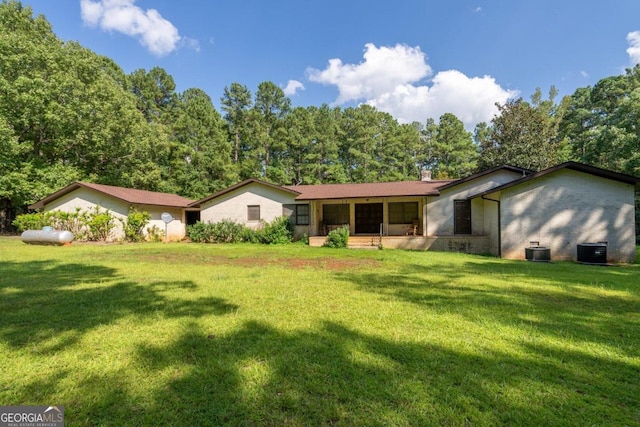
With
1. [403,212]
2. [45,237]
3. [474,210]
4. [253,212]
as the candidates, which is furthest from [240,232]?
[474,210]

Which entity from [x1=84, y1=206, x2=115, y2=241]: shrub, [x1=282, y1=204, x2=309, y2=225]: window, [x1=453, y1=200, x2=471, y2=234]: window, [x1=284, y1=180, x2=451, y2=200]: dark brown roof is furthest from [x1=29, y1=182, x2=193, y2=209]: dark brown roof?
[x1=453, y1=200, x2=471, y2=234]: window

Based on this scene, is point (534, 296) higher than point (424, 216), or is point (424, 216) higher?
point (424, 216)

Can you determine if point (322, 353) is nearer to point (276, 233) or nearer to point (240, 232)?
point (276, 233)

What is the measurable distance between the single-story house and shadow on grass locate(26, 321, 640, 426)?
11.5m

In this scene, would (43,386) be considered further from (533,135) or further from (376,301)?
(533,135)

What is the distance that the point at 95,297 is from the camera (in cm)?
576

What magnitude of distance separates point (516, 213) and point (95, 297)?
48.9ft

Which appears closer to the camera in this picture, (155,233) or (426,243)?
(426,243)

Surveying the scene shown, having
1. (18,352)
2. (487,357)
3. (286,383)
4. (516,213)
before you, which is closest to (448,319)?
(487,357)

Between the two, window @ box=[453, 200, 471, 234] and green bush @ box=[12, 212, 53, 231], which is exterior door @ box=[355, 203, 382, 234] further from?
green bush @ box=[12, 212, 53, 231]

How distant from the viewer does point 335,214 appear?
20375 mm

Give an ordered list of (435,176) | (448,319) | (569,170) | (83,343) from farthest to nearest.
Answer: (435,176) < (569,170) < (448,319) < (83,343)

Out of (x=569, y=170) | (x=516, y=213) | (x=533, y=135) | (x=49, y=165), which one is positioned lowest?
(x=516, y=213)

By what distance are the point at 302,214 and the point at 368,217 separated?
4.42 m
